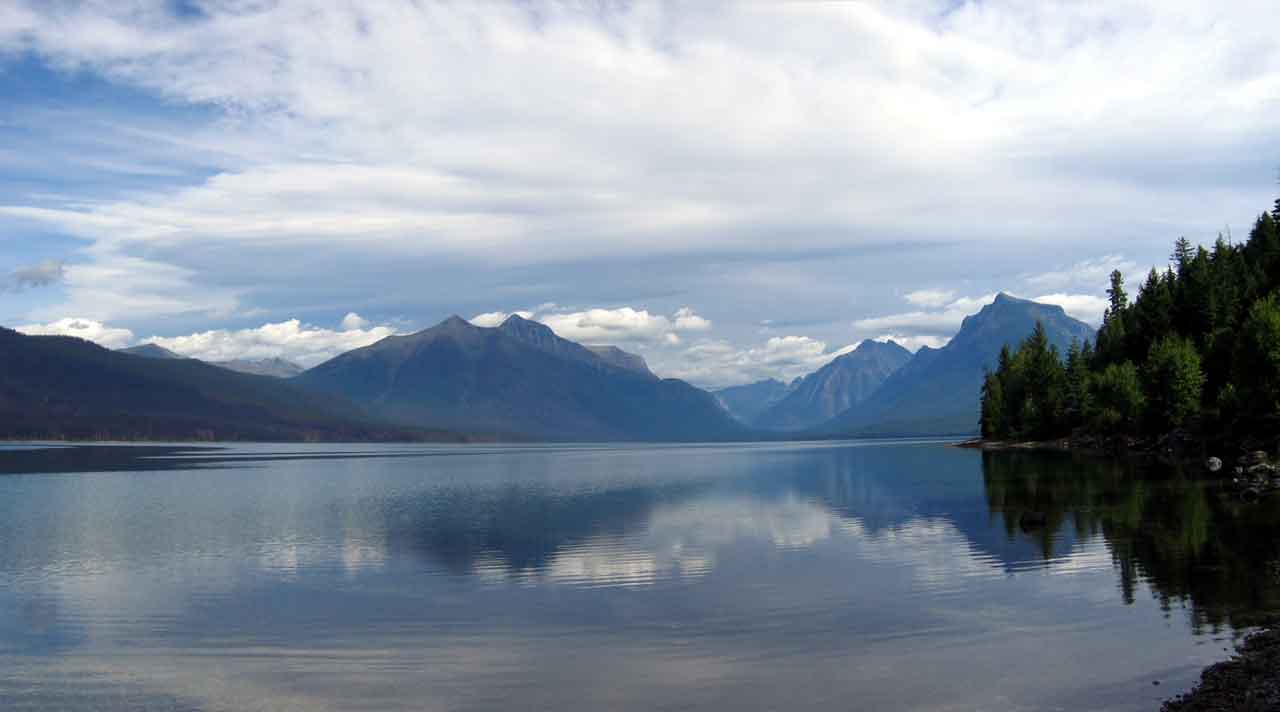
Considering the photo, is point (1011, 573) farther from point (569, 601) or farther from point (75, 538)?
point (75, 538)

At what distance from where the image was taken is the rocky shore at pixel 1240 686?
72.2 ft

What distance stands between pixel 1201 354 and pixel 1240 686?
14167cm

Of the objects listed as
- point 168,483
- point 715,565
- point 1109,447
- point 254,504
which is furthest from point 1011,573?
point 1109,447

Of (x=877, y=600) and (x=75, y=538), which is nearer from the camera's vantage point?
(x=877, y=600)

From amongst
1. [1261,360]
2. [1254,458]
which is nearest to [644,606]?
[1254,458]

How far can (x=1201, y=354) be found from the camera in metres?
144

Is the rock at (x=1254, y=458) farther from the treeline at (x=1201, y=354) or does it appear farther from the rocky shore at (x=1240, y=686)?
the rocky shore at (x=1240, y=686)

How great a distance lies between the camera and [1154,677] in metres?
25.7

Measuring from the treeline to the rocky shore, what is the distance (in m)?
94.4

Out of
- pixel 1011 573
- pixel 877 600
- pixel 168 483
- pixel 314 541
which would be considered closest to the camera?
pixel 877 600

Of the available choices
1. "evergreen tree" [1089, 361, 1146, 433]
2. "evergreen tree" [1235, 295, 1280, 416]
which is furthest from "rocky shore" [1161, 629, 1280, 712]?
"evergreen tree" [1089, 361, 1146, 433]

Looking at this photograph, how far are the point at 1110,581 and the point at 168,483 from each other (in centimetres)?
12567

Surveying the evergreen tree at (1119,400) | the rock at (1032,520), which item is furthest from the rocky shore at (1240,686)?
the evergreen tree at (1119,400)

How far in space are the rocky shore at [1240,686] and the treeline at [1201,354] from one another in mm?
94394
